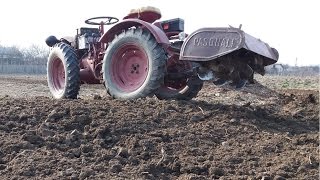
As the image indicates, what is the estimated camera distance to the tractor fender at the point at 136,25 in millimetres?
6148

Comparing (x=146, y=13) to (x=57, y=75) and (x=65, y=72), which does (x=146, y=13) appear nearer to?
(x=65, y=72)

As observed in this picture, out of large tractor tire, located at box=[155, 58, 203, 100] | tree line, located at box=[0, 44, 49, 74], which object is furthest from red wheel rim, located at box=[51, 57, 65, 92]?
tree line, located at box=[0, 44, 49, 74]

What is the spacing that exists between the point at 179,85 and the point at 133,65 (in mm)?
1190

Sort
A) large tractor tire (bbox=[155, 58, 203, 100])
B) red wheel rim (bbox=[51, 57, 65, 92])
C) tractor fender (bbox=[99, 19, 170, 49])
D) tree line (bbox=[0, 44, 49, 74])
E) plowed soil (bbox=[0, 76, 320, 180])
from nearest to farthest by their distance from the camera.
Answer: plowed soil (bbox=[0, 76, 320, 180]) → tractor fender (bbox=[99, 19, 170, 49]) → large tractor tire (bbox=[155, 58, 203, 100]) → red wheel rim (bbox=[51, 57, 65, 92]) → tree line (bbox=[0, 44, 49, 74])

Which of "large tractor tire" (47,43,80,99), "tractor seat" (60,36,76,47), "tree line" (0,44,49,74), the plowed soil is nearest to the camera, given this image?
the plowed soil

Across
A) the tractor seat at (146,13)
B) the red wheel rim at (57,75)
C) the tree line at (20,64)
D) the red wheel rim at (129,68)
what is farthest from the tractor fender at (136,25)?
the tree line at (20,64)

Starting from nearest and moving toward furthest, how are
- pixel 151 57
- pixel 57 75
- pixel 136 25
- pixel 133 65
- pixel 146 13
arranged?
pixel 151 57, pixel 136 25, pixel 133 65, pixel 146 13, pixel 57 75

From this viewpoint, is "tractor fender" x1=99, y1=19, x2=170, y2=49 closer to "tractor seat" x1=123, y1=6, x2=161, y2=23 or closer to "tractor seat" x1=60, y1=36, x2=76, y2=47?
"tractor seat" x1=123, y1=6, x2=161, y2=23

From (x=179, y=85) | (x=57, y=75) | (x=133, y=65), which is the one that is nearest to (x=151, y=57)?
(x=133, y=65)

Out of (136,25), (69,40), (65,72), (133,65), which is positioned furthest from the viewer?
(69,40)

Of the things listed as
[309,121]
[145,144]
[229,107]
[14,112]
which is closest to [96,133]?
[145,144]

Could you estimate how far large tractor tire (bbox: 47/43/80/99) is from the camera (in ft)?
24.5

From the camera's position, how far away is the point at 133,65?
22.3ft

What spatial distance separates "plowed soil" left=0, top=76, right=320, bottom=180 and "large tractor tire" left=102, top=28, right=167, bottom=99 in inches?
17.1
